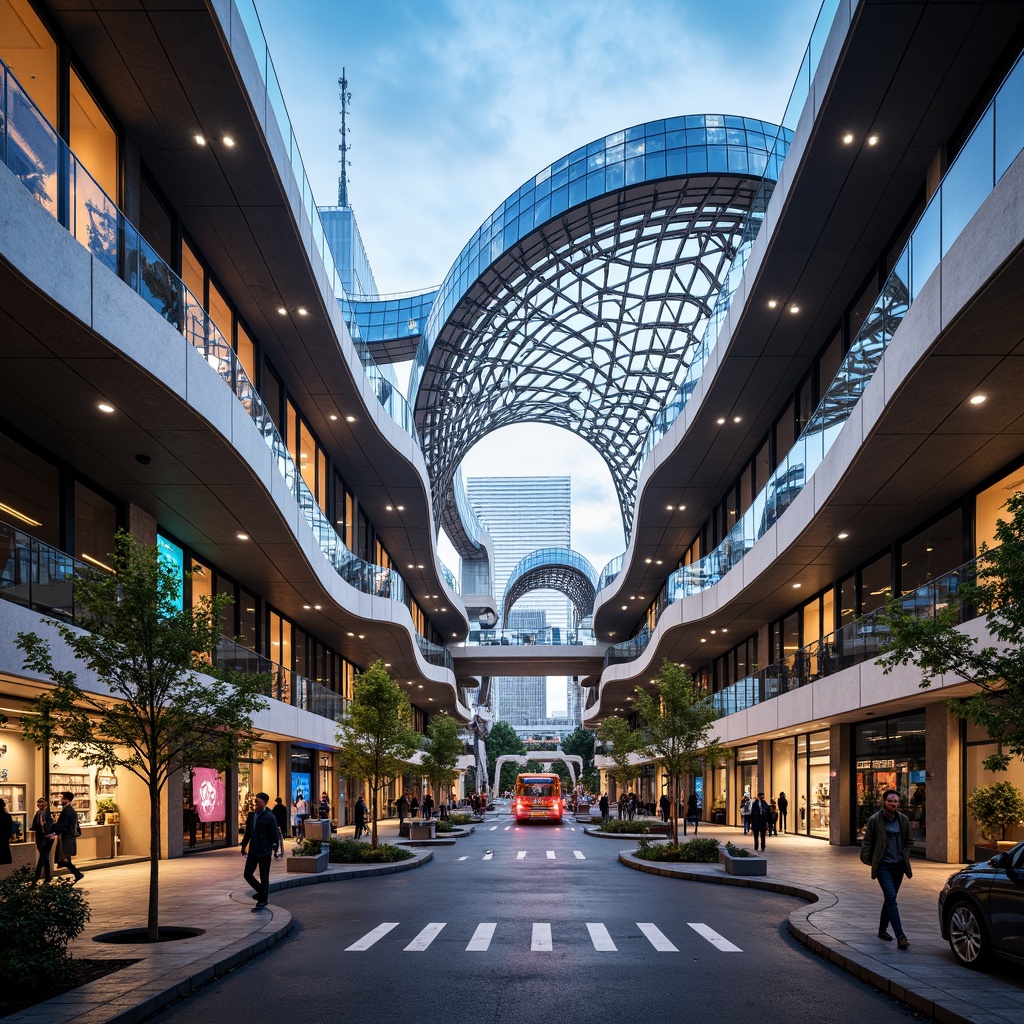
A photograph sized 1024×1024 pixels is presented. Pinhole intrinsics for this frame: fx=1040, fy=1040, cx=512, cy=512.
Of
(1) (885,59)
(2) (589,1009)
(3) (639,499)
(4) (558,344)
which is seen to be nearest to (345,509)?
(3) (639,499)

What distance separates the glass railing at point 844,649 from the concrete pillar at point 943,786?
87.9 inches

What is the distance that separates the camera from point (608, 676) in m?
65.4

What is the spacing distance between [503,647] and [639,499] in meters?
35.5

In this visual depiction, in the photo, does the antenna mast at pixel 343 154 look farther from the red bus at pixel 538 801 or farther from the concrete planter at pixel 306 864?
the concrete planter at pixel 306 864

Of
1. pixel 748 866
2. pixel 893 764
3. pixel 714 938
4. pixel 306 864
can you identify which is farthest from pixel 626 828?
pixel 714 938

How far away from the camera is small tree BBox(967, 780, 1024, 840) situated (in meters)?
21.0

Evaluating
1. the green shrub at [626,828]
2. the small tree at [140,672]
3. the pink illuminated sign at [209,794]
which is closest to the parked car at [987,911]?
the small tree at [140,672]

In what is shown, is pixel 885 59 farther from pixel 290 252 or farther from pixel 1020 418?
pixel 290 252

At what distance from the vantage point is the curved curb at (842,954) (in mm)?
9328

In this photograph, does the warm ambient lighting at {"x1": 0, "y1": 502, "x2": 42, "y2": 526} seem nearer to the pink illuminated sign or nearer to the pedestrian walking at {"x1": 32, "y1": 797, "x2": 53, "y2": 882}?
the pedestrian walking at {"x1": 32, "y1": 797, "x2": 53, "y2": 882}

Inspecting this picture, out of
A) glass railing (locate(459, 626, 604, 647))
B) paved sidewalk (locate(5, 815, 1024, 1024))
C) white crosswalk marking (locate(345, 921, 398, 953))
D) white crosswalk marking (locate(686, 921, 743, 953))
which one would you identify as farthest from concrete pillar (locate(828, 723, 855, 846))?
glass railing (locate(459, 626, 604, 647))

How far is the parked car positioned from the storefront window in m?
14.2

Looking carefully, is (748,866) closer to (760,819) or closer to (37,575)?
(760,819)

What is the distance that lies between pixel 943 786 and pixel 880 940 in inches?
522
